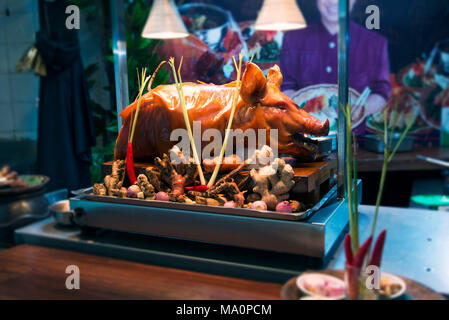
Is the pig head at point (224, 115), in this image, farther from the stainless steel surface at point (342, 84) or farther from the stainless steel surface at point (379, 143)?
the stainless steel surface at point (379, 143)

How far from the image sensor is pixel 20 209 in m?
1.44

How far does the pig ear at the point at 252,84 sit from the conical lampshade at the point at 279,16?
307 mm

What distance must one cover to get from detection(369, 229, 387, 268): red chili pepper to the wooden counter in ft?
0.89

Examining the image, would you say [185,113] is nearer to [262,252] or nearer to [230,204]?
[230,204]

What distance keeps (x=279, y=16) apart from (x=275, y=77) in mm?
504

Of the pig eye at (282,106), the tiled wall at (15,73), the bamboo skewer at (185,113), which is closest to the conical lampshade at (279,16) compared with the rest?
the pig eye at (282,106)

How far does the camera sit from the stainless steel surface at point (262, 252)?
102 centimetres

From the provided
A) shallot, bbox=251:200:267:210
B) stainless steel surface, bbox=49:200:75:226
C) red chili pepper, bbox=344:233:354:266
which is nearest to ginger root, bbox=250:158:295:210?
shallot, bbox=251:200:267:210

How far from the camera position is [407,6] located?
128 inches

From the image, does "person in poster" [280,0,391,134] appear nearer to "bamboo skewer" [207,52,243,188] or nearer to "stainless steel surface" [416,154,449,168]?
"bamboo skewer" [207,52,243,188]

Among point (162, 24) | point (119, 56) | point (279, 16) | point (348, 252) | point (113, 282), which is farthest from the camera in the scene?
point (162, 24)

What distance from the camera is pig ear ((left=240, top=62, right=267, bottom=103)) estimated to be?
1.21m

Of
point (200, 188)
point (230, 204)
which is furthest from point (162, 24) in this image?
point (230, 204)
